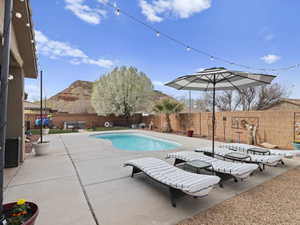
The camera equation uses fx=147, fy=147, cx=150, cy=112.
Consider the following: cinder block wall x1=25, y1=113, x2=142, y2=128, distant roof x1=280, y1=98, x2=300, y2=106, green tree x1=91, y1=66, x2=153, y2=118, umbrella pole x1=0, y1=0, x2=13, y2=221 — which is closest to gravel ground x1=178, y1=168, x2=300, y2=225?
umbrella pole x1=0, y1=0, x2=13, y2=221

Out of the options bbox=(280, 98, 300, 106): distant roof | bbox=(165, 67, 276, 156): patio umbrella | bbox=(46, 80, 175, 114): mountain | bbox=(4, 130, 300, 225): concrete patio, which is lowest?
bbox=(4, 130, 300, 225): concrete patio

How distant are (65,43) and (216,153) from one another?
42.7 ft

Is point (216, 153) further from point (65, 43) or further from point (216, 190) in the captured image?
point (65, 43)

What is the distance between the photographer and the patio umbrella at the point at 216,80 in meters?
3.45

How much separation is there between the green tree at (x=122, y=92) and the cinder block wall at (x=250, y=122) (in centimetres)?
523

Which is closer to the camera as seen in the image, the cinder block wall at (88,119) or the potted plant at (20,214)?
the potted plant at (20,214)

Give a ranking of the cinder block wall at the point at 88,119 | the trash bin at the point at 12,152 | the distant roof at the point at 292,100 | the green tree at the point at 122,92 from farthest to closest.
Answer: the green tree at the point at 122,92, the distant roof at the point at 292,100, the cinder block wall at the point at 88,119, the trash bin at the point at 12,152

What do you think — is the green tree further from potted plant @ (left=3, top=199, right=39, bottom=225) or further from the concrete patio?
potted plant @ (left=3, top=199, right=39, bottom=225)

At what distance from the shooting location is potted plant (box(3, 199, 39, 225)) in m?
1.15

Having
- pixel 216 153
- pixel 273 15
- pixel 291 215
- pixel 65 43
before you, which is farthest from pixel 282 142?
pixel 65 43

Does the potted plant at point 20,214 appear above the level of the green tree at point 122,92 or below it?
below

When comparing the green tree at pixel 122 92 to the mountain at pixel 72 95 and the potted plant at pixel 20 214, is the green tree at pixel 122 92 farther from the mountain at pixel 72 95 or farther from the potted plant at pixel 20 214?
the mountain at pixel 72 95

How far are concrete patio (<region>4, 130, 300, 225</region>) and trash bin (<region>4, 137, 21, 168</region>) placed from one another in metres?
0.26

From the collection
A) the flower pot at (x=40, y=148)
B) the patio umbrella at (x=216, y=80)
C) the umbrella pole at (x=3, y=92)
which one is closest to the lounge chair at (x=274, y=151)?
the patio umbrella at (x=216, y=80)
